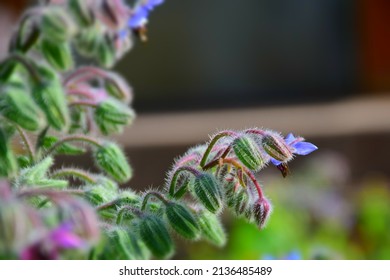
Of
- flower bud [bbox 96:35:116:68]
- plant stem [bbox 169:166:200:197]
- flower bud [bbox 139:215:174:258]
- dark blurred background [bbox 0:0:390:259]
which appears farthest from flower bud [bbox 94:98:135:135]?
dark blurred background [bbox 0:0:390:259]

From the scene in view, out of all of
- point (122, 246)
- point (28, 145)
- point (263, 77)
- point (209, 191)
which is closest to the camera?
point (122, 246)

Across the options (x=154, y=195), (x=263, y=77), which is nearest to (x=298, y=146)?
(x=154, y=195)

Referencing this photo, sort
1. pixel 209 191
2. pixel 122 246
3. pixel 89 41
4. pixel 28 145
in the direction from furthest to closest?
pixel 89 41 < pixel 28 145 < pixel 209 191 < pixel 122 246

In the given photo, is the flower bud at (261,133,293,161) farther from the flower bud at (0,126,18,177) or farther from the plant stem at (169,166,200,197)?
the flower bud at (0,126,18,177)

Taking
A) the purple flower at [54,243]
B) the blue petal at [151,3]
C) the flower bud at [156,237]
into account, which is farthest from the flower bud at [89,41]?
the purple flower at [54,243]

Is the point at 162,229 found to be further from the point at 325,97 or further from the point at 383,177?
the point at 325,97

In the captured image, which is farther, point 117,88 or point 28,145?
point 117,88

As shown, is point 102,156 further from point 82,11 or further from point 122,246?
point 122,246
